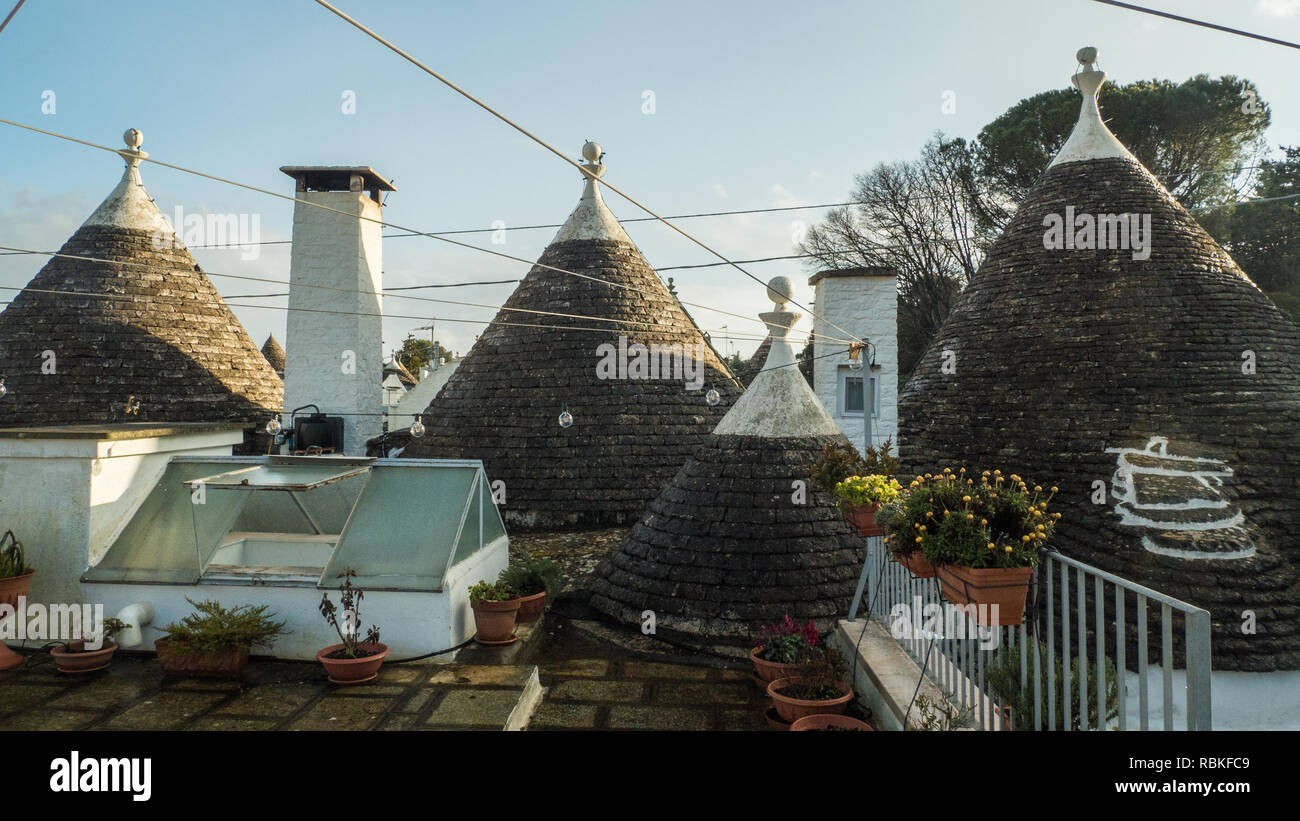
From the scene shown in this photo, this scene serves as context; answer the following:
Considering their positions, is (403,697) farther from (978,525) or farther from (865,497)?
(978,525)

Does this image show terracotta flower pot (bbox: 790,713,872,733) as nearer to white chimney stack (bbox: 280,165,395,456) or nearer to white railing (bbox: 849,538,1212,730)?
white railing (bbox: 849,538,1212,730)

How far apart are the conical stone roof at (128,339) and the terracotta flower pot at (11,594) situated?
5.92 meters

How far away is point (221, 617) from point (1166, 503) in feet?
31.1

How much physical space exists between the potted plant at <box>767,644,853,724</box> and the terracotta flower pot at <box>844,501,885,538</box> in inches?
36.0

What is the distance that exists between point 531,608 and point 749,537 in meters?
2.26

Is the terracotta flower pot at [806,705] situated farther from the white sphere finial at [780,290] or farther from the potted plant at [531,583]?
the white sphere finial at [780,290]

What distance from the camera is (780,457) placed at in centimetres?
710

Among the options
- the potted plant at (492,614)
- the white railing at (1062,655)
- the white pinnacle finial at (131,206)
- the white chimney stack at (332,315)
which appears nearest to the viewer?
the white railing at (1062,655)

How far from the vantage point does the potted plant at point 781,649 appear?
201 inches

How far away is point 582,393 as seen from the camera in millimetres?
12117

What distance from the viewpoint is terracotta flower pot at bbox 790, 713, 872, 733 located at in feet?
13.8

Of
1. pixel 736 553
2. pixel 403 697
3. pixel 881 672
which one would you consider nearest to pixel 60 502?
pixel 403 697

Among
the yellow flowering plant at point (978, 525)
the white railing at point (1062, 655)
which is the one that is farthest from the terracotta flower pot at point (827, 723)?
the yellow flowering plant at point (978, 525)
